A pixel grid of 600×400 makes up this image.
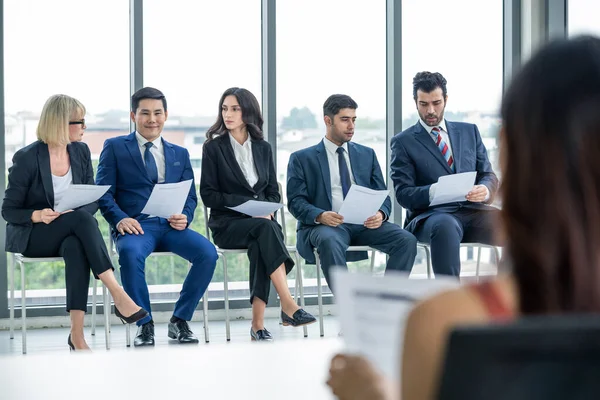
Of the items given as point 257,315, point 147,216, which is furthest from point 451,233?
point 147,216

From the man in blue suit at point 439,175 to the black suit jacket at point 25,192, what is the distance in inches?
74.0

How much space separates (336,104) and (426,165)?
2.23 feet

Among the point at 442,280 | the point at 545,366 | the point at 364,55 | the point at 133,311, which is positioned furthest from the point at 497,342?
the point at 364,55

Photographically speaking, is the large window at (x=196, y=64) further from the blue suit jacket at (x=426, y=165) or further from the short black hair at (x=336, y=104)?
the blue suit jacket at (x=426, y=165)

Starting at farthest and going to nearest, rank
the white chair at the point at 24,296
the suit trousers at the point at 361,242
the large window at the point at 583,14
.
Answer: the large window at the point at 583,14, the suit trousers at the point at 361,242, the white chair at the point at 24,296

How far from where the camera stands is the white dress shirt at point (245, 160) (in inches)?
192

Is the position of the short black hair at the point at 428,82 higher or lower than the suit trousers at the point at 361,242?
higher

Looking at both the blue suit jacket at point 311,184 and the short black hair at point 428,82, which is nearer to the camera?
the blue suit jacket at point 311,184

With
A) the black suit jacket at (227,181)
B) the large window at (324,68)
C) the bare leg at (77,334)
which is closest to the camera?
the bare leg at (77,334)

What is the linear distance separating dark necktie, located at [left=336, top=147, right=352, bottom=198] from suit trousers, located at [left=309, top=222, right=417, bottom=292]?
0.94ft

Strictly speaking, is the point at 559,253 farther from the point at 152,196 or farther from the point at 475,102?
the point at 475,102

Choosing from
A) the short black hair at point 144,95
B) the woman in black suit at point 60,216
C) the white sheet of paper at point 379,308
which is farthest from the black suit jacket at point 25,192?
the white sheet of paper at point 379,308

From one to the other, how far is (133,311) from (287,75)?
2278 mm

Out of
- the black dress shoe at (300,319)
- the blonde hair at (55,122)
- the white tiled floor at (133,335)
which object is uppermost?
the blonde hair at (55,122)
